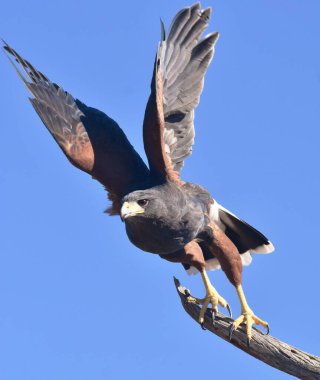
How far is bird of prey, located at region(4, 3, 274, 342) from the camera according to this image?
30.9 feet

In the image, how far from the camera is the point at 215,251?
1028 cm

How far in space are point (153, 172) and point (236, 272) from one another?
1495mm

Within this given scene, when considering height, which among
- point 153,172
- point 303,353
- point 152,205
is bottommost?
point 303,353

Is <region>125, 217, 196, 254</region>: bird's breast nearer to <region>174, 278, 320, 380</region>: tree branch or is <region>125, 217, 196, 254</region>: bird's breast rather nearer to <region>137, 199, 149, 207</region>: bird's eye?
<region>137, 199, 149, 207</region>: bird's eye

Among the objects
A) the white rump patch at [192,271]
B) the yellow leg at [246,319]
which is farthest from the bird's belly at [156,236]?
the white rump patch at [192,271]

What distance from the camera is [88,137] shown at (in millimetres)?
10508

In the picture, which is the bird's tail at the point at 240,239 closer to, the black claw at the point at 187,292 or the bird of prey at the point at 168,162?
the bird of prey at the point at 168,162

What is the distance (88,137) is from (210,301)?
7.75 ft

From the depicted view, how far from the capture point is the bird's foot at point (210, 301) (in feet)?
31.9

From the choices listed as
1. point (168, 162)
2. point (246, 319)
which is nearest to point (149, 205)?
point (168, 162)

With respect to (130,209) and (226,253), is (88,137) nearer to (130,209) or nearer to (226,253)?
(130,209)

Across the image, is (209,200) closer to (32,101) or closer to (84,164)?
(84,164)

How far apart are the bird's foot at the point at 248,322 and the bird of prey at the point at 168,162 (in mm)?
12

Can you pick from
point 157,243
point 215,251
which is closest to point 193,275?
point 215,251
